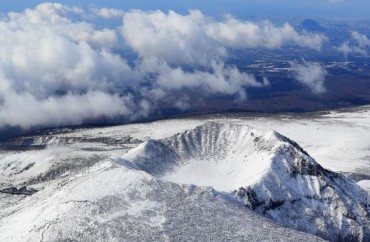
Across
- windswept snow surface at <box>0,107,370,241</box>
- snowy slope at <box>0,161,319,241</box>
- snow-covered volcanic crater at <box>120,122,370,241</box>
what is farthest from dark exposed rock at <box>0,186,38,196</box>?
snowy slope at <box>0,161,319,241</box>

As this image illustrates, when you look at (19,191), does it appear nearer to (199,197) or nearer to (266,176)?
(199,197)

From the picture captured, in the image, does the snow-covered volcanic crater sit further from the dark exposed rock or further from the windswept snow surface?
the dark exposed rock

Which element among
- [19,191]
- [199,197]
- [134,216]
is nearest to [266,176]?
[199,197]

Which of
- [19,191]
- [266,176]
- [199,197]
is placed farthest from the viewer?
[19,191]

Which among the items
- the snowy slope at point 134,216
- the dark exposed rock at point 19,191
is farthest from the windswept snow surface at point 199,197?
the dark exposed rock at point 19,191

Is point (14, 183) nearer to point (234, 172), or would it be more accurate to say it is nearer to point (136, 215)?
point (234, 172)

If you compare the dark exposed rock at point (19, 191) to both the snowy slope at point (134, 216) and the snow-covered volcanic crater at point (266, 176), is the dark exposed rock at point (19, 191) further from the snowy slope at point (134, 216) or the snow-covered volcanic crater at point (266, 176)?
the snowy slope at point (134, 216)

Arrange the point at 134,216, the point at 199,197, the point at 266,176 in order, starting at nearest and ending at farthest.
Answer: the point at 134,216 < the point at 199,197 < the point at 266,176
